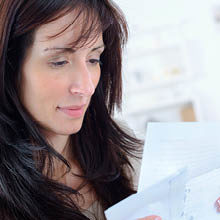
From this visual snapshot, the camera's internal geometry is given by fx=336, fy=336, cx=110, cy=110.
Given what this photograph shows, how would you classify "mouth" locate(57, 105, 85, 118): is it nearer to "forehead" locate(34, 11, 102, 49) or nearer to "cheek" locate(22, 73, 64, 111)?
"cheek" locate(22, 73, 64, 111)

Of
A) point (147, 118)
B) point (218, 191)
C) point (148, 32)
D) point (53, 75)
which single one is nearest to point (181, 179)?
point (218, 191)

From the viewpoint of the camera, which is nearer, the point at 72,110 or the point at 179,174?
the point at 179,174

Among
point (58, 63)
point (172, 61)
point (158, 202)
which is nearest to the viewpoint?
point (158, 202)

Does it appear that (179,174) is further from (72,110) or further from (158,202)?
(72,110)

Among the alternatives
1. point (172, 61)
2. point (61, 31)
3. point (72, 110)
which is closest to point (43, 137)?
point (72, 110)

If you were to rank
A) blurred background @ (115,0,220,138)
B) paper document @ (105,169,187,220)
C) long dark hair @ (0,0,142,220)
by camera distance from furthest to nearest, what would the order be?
1. blurred background @ (115,0,220,138)
2. long dark hair @ (0,0,142,220)
3. paper document @ (105,169,187,220)

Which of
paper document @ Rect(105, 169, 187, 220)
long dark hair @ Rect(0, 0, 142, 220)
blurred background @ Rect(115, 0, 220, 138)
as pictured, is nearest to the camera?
paper document @ Rect(105, 169, 187, 220)

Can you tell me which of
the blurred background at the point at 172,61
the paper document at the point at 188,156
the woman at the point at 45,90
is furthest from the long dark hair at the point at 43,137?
the blurred background at the point at 172,61

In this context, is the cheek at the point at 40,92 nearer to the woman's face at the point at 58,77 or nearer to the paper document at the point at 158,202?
the woman's face at the point at 58,77

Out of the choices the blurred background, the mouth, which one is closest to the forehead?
the mouth

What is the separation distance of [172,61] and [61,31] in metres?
2.80

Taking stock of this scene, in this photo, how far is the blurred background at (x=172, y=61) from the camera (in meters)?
3.18

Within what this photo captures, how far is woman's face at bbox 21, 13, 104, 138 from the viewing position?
0.67 m

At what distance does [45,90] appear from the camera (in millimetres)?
698
